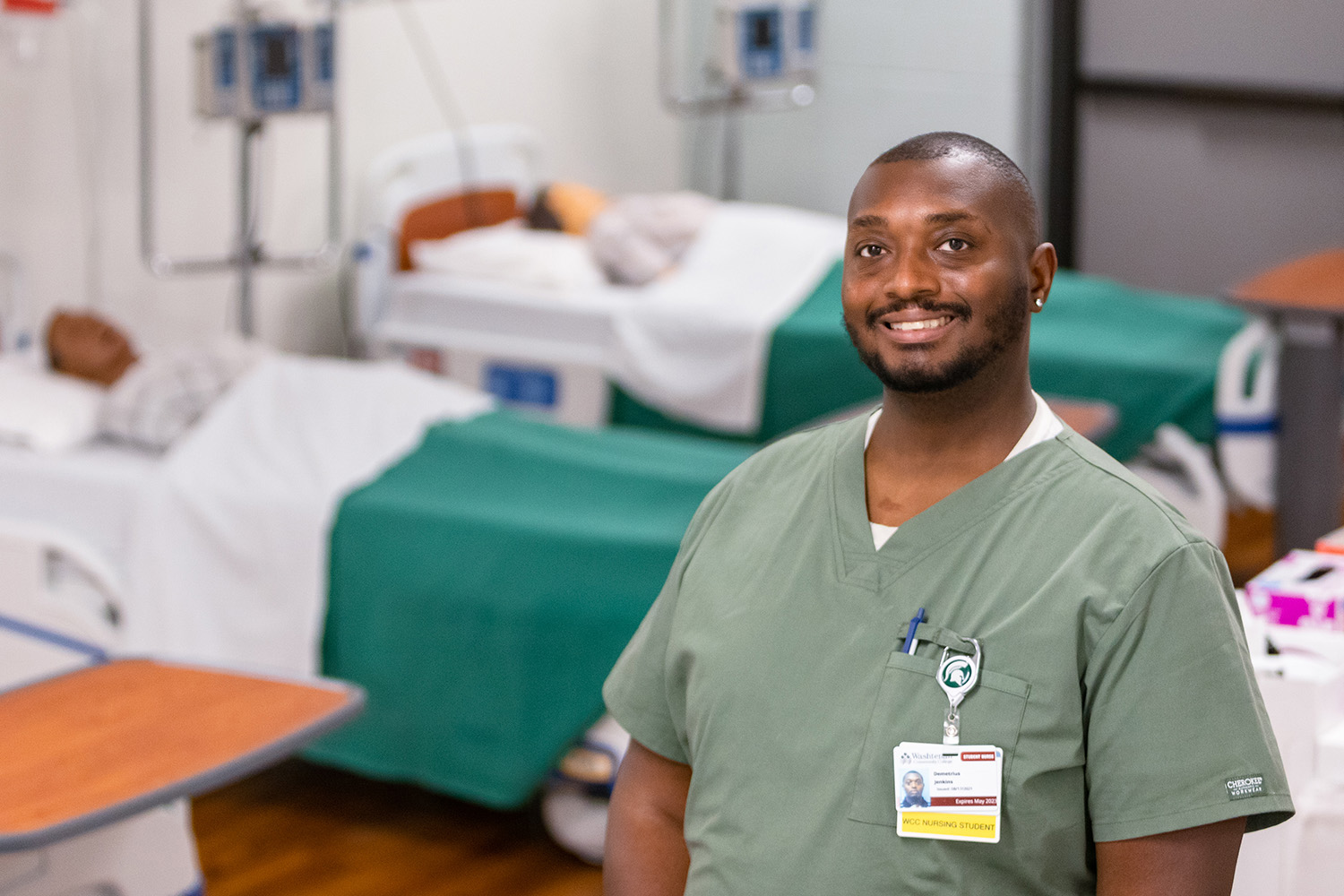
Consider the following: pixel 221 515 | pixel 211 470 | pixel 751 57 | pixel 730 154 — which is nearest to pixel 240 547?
pixel 221 515

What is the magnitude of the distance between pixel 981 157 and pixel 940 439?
0.18 m

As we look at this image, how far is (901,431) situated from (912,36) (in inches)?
175

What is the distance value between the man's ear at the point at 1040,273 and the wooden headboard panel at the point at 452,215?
Result: 10.9 ft

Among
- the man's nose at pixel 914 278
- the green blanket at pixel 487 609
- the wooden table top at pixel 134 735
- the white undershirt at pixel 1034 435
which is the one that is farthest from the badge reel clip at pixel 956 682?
the green blanket at pixel 487 609

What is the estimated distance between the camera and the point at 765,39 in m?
4.76

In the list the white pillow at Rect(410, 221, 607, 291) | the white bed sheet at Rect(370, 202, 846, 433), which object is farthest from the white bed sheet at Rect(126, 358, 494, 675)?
the white pillow at Rect(410, 221, 607, 291)

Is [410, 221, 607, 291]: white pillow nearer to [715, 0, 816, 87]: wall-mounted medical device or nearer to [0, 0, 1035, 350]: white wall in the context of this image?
[0, 0, 1035, 350]: white wall

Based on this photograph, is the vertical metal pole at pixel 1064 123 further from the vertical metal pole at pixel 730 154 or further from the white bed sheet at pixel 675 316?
the white bed sheet at pixel 675 316

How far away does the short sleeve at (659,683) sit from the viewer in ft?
3.62

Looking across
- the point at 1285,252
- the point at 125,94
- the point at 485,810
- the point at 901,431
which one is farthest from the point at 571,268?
the point at 901,431

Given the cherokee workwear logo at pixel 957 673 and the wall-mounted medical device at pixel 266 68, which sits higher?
the wall-mounted medical device at pixel 266 68

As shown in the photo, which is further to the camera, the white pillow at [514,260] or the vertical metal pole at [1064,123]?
the vertical metal pole at [1064,123]

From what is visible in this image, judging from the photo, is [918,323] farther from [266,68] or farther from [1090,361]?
[266,68]

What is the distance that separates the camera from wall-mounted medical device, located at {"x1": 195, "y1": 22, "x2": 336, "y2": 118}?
3348mm
